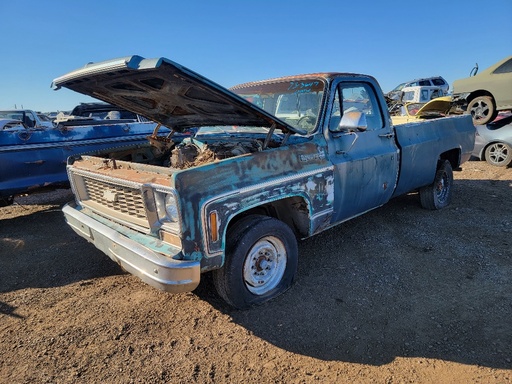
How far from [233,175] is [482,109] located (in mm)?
9459

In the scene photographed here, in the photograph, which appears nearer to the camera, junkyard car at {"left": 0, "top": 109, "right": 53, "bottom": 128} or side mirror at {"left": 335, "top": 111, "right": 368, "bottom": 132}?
side mirror at {"left": 335, "top": 111, "right": 368, "bottom": 132}

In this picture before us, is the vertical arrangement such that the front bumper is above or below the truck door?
below

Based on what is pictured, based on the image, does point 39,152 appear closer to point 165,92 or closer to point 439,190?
point 165,92

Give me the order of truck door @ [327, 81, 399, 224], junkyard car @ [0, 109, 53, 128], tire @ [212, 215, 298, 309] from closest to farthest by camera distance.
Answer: tire @ [212, 215, 298, 309] < truck door @ [327, 81, 399, 224] < junkyard car @ [0, 109, 53, 128]

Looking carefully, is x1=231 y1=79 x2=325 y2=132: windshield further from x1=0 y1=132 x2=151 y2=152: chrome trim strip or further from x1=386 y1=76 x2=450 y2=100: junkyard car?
x1=386 y1=76 x2=450 y2=100: junkyard car

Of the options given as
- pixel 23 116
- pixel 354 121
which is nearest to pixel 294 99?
pixel 354 121

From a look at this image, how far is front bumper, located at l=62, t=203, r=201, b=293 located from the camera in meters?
2.47

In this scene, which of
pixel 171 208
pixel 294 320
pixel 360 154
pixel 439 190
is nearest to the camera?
pixel 171 208

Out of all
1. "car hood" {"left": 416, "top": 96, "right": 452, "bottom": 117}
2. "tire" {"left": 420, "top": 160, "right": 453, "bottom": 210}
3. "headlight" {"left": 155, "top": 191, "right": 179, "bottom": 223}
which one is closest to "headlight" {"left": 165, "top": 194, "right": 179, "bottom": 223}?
"headlight" {"left": 155, "top": 191, "right": 179, "bottom": 223}

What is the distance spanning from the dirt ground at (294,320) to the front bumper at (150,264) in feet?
1.85

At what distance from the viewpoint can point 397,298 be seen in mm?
3326

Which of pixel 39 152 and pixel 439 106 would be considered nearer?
pixel 39 152

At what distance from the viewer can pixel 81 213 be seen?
3.45 meters

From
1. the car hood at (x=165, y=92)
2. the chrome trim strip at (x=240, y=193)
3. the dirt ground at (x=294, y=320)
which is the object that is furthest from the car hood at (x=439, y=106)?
the car hood at (x=165, y=92)
